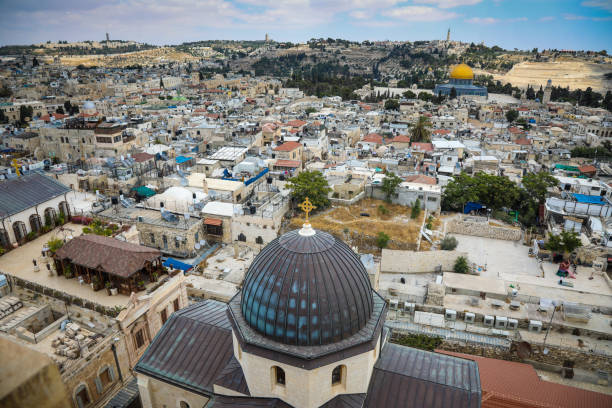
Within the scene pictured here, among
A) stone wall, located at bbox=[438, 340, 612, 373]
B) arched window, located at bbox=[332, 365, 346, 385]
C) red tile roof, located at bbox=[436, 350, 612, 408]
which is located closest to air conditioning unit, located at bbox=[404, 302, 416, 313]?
stone wall, located at bbox=[438, 340, 612, 373]

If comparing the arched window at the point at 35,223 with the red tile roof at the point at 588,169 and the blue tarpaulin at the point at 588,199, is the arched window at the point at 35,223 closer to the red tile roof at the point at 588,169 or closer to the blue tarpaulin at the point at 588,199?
the blue tarpaulin at the point at 588,199

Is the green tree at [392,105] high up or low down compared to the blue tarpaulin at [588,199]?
up

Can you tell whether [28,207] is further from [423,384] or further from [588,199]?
[588,199]

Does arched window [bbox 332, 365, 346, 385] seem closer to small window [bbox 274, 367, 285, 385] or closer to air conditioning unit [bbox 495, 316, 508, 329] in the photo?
small window [bbox 274, 367, 285, 385]

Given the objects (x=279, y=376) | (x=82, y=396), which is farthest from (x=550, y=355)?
(x=82, y=396)

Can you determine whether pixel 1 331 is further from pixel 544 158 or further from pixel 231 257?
pixel 544 158

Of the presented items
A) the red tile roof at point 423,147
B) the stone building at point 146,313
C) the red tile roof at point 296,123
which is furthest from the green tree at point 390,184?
the red tile roof at point 296,123
